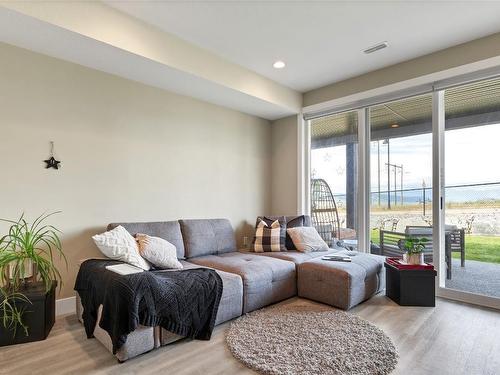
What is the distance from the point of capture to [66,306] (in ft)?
9.32

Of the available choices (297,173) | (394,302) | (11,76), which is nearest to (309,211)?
(297,173)

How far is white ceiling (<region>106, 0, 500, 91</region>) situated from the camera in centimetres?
254

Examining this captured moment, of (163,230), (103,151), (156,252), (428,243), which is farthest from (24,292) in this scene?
(428,243)

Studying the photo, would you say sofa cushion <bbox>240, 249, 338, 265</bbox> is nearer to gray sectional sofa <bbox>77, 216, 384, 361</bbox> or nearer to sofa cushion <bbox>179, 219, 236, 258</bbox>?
gray sectional sofa <bbox>77, 216, 384, 361</bbox>

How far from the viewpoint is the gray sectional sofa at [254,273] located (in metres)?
2.65

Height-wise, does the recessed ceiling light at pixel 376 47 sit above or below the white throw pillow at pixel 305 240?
above

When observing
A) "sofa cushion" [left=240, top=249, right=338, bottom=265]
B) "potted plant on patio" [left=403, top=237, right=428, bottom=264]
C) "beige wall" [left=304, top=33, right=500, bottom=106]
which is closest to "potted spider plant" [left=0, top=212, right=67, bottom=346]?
"sofa cushion" [left=240, top=249, right=338, bottom=265]

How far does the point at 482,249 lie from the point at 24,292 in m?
4.23

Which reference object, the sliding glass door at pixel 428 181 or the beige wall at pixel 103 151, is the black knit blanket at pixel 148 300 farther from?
the sliding glass door at pixel 428 181

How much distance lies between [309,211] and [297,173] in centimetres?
61

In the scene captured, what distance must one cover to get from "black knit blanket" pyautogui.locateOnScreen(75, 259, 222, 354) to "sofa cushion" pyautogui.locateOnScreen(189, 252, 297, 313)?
0.43m

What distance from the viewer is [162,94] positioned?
3.59m

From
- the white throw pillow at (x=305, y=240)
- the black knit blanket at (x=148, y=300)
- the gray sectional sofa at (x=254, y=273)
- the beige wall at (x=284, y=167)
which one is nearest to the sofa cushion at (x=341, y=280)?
the gray sectional sofa at (x=254, y=273)

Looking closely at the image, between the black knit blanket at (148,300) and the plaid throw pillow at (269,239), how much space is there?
58.5 inches
